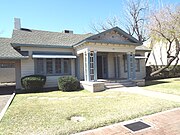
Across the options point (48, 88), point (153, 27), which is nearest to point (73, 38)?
point (48, 88)

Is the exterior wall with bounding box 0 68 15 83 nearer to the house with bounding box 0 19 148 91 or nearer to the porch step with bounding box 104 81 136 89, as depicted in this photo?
the house with bounding box 0 19 148 91

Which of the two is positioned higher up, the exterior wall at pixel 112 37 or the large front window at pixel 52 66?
the exterior wall at pixel 112 37

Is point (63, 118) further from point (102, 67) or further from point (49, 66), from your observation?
point (102, 67)

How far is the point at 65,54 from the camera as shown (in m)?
15.4

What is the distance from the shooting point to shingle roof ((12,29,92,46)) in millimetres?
14504

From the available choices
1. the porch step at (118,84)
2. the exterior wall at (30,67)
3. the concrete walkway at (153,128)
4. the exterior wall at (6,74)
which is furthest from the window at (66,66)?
the exterior wall at (6,74)

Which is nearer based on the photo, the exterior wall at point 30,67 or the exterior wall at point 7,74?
the exterior wall at point 30,67

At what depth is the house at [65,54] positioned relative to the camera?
527 inches

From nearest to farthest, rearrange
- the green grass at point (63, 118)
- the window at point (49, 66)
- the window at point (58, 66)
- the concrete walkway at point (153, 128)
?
the concrete walkway at point (153, 128) → the green grass at point (63, 118) → the window at point (49, 66) → the window at point (58, 66)

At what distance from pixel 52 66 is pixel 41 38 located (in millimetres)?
3033

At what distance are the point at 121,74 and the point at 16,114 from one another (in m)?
13.1

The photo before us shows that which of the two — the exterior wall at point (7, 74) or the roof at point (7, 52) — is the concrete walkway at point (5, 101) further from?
the exterior wall at point (7, 74)

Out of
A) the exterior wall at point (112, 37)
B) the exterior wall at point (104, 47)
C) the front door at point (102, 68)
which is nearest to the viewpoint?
the exterior wall at point (104, 47)

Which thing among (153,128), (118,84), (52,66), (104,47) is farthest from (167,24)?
(153,128)
